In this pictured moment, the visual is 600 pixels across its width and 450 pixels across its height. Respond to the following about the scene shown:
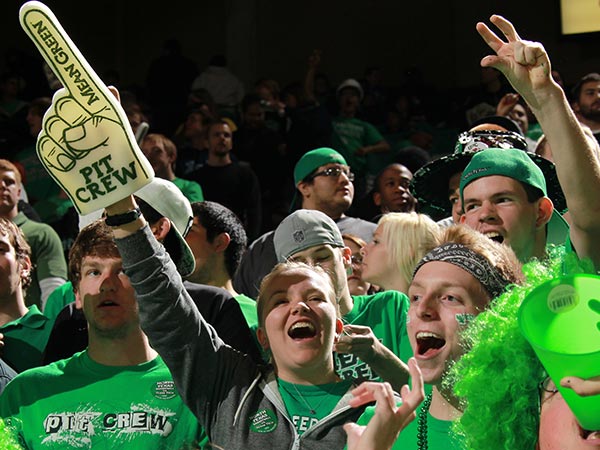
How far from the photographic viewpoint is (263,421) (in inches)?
134

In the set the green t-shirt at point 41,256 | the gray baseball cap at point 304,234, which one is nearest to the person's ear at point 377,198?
the green t-shirt at point 41,256

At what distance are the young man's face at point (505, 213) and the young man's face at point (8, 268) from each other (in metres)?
1.98

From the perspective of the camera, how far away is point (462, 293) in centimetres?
308

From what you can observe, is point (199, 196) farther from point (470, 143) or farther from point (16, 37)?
point (16, 37)

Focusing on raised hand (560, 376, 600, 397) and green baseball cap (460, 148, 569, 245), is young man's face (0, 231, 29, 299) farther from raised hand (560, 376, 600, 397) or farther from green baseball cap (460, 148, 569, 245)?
raised hand (560, 376, 600, 397)

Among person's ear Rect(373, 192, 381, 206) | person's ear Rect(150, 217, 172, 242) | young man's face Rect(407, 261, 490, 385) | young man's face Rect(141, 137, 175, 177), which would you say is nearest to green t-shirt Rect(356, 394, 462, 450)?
young man's face Rect(407, 261, 490, 385)

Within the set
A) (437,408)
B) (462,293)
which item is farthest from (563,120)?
(437,408)

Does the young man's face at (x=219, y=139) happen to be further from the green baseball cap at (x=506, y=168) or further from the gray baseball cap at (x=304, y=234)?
the green baseball cap at (x=506, y=168)

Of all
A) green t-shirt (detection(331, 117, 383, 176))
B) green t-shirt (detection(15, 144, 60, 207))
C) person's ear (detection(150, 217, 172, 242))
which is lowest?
green t-shirt (detection(331, 117, 383, 176))

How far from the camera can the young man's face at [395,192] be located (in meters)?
7.21

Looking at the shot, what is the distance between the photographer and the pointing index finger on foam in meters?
3.22

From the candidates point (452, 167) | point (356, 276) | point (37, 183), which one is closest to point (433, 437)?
point (452, 167)

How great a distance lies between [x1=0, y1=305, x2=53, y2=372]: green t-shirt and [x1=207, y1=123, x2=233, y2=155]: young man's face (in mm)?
3590

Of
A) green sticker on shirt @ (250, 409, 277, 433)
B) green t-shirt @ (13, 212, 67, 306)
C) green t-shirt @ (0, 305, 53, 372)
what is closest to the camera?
green sticker on shirt @ (250, 409, 277, 433)
